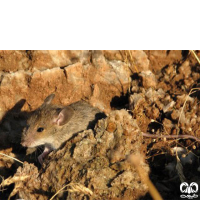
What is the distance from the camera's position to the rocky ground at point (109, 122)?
3795 millimetres

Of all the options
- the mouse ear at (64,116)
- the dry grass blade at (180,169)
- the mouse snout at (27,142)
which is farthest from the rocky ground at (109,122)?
the mouse ear at (64,116)

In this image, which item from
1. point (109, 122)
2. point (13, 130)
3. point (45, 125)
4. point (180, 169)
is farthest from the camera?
point (13, 130)

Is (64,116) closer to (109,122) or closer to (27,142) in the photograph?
(27,142)

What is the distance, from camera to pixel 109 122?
412cm

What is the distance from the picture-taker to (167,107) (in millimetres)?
5074

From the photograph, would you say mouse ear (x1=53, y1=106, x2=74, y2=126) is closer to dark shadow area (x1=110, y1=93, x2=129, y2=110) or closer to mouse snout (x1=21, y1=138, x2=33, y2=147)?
mouse snout (x1=21, y1=138, x2=33, y2=147)

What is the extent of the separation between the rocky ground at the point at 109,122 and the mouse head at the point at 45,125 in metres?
0.45

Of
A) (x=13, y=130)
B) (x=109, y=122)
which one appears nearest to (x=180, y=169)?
(x=109, y=122)

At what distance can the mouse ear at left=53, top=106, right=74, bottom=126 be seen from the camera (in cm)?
471

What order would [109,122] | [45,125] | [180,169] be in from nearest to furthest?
1. [180,169]
2. [109,122]
3. [45,125]

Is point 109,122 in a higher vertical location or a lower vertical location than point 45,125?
lower

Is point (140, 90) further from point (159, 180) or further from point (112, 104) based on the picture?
point (159, 180)

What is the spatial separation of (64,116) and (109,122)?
0.98 metres

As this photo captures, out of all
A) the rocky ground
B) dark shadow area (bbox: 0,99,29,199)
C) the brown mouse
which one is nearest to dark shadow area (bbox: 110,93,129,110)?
the rocky ground
